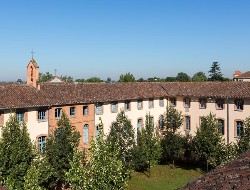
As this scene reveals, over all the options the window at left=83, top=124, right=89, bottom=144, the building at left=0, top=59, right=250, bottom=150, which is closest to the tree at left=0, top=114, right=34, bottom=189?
the building at left=0, top=59, right=250, bottom=150

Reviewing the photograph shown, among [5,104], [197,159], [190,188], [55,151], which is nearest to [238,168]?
[190,188]

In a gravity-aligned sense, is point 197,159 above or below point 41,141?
below

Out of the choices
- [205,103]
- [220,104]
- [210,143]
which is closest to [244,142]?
[210,143]

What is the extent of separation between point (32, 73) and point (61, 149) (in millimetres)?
11848

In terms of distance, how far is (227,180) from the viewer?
647cm

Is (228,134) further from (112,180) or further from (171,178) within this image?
(112,180)

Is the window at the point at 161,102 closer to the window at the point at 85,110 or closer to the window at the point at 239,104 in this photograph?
the window at the point at 239,104

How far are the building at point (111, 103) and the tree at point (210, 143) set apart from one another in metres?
4.66

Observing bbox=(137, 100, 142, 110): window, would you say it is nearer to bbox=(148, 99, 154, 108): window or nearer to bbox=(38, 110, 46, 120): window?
bbox=(148, 99, 154, 108): window

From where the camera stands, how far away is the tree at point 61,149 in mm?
30641

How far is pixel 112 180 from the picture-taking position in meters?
18.6

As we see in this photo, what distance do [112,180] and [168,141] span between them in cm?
2556

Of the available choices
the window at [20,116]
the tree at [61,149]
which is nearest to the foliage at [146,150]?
the tree at [61,149]

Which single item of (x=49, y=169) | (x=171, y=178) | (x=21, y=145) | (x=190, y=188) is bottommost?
(x=171, y=178)
